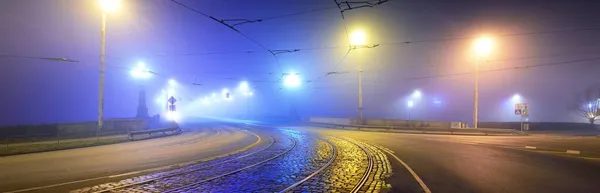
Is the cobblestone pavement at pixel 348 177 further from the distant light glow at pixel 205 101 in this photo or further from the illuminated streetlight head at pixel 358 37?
the distant light glow at pixel 205 101

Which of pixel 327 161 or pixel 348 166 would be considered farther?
pixel 327 161

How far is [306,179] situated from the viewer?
9.96 metres

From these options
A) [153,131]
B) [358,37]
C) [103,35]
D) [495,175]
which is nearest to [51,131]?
[153,131]

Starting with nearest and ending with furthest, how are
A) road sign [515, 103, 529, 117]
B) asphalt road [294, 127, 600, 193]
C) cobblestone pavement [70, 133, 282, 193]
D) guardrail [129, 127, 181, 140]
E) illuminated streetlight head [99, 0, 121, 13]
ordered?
cobblestone pavement [70, 133, 282, 193] < asphalt road [294, 127, 600, 193] < illuminated streetlight head [99, 0, 121, 13] < guardrail [129, 127, 181, 140] < road sign [515, 103, 529, 117]

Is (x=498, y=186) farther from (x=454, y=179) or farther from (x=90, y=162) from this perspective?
(x=90, y=162)

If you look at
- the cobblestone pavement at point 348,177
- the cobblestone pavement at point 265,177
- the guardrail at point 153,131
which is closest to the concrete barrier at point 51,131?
the guardrail at point 153,131

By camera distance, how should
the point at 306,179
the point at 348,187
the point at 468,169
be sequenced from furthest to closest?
the point at 468,169, the point at 306,179, the point at 348,187

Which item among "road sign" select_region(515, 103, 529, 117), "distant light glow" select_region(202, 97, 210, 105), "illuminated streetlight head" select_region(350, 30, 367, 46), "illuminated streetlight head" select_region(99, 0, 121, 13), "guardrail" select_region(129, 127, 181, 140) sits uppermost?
"illuminated streetlight head" select_region(350, 30, 367, 46)

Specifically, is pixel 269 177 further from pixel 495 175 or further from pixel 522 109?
pixel 522 109

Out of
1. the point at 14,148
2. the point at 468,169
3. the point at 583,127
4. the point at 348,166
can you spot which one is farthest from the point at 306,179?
the point at 583,127

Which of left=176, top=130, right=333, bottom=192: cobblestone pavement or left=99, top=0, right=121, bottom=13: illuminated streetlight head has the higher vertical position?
left=99, top=0, right=121, bottom=13: illuminated streetlight head

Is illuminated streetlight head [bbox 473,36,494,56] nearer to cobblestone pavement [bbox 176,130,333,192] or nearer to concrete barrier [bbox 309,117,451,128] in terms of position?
concrete barrier [bbox 309,117,451,128]

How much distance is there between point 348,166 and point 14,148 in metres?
17.3

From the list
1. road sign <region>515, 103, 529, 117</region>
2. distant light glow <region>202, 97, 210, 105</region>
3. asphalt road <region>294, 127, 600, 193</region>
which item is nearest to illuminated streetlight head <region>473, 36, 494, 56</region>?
road sign <region>515, 103, 529, 117</region>
